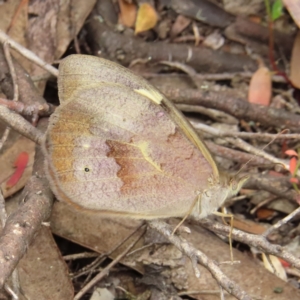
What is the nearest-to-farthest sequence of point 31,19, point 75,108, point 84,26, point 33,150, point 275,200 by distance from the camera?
1. point 75,108
2. point 33,150
3. point 275,200
4. point 31,19
5. point 84,26

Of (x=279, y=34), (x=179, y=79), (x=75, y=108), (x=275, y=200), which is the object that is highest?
(x=75, y=108)

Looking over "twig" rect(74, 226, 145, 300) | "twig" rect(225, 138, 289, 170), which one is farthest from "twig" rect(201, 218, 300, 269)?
"twig" rect(225, 138, 289, 170)

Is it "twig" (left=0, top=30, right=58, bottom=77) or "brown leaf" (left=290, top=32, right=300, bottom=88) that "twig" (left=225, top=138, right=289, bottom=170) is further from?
"twig" (left=0, top=30, right=58, bottom=77)

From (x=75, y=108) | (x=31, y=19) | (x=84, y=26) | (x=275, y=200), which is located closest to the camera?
(x=75, y=108)

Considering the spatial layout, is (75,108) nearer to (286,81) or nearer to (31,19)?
(31,19)

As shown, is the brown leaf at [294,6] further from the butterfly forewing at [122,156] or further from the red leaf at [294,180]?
the butterfly forewing at [122,156]

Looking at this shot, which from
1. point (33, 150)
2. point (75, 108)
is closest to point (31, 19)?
point (33, 150)
